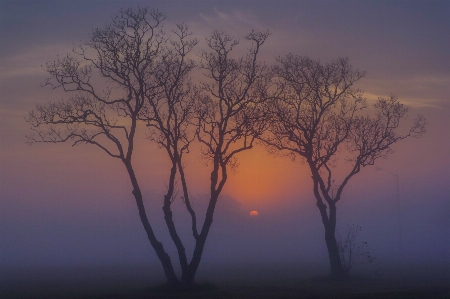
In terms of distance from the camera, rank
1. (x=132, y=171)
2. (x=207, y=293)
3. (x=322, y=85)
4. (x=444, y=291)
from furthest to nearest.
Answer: (x=322, y=85) → (x=132, y=171) → (x=207, y=293) → (x=444, y=291)

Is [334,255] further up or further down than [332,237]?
further down

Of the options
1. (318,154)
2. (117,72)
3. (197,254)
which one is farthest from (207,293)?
(318,154)

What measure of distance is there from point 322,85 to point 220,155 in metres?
12.6

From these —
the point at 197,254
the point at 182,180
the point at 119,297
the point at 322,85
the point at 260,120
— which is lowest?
the point at 119,297

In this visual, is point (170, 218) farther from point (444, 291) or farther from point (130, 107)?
point (444, 291)

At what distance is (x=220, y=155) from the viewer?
39.0 metres

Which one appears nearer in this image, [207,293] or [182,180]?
[207,293]

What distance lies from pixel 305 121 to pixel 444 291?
63.4 ft

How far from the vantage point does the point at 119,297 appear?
3153 centimetres

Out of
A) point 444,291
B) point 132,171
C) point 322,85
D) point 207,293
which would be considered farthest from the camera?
point 322,85

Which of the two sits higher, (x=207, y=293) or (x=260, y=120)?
(x=260, y=120)

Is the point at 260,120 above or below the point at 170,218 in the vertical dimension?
above

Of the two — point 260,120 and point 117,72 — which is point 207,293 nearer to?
point 260,120

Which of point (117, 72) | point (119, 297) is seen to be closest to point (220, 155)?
point (117, 72)
